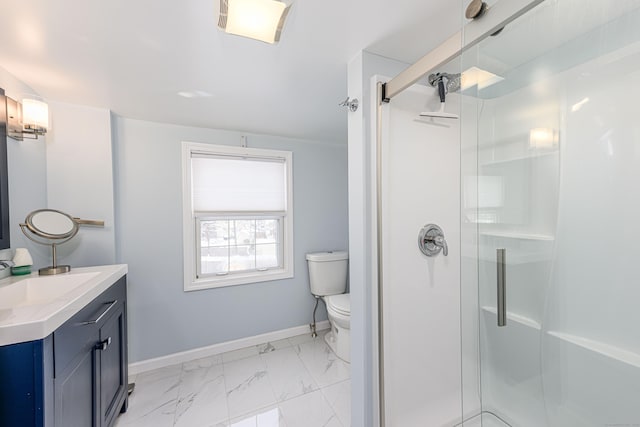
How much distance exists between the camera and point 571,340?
1.07 metres

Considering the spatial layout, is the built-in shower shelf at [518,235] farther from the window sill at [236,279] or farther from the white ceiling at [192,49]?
the window sill at [236,279]

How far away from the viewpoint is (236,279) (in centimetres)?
242

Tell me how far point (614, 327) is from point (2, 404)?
2168 mm

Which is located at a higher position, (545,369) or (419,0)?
(419,0)

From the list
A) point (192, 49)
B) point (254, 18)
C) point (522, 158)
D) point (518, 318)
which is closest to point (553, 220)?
point (522, 158)

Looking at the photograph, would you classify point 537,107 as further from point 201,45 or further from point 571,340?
point 201,45

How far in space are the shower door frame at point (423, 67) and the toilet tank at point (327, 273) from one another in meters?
1.34

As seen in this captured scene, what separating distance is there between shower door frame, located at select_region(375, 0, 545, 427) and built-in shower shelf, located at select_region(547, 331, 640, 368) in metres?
0.78

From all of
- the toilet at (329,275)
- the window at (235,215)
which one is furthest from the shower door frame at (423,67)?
the window at (235,215)

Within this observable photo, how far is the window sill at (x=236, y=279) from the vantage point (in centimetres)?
227

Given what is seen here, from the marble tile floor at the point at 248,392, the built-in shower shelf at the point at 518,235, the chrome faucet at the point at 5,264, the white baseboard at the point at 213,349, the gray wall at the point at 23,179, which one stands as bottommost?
the marble tile floor at the point at 248,392

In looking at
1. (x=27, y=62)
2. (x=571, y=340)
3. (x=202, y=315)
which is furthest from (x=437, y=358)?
(x=27, y=62)

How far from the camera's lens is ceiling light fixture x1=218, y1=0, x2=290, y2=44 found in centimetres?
92

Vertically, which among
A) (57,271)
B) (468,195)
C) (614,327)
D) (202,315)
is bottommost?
(202,315)
